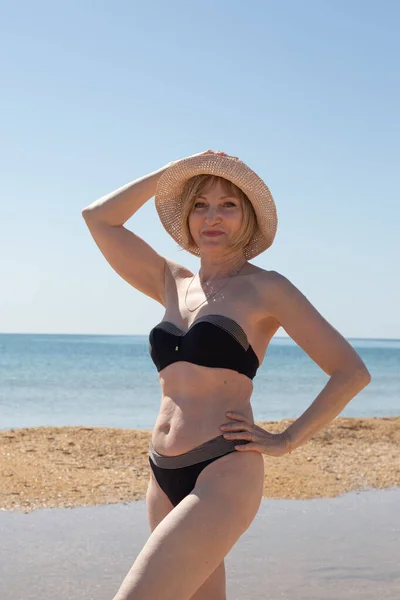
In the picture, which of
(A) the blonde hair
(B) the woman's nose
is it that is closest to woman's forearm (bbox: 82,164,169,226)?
(A) the blonde hair

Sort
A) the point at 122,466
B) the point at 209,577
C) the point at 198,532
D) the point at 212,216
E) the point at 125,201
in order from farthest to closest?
the point at 122,466
the point at 125,201
the point at 212,216
the point at 209,577
the point at 198,532

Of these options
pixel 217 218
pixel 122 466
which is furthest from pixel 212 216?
pixel 122 466

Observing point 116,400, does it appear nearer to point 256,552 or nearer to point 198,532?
point 256,552

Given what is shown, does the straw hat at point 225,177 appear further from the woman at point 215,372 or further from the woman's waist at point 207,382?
the woman's waist at point 207,382

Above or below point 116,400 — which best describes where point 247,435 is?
above

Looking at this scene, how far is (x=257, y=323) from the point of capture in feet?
12.0

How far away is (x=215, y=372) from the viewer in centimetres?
352

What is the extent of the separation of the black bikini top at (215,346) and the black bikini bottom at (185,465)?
0.97 ft

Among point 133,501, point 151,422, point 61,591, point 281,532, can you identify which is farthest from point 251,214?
point 151,422

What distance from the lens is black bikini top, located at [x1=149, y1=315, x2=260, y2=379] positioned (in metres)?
3.52

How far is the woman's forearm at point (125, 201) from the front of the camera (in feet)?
13.4

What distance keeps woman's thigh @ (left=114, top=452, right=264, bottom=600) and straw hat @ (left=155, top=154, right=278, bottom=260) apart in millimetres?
983

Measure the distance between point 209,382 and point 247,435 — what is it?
0.83ft

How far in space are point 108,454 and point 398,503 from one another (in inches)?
139
